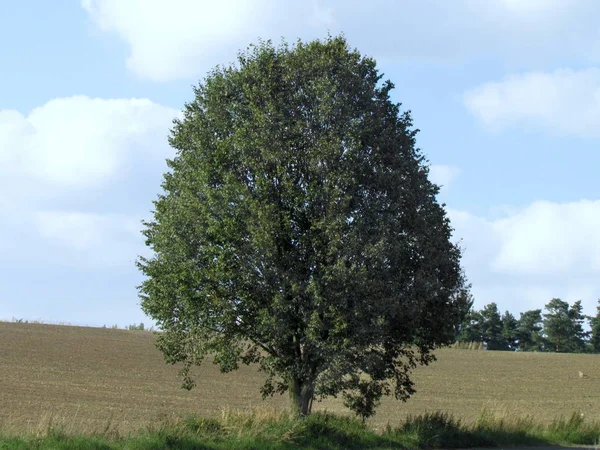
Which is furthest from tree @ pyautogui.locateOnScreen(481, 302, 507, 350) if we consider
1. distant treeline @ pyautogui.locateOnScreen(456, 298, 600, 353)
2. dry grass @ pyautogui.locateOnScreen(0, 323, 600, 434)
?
dry grass @ pyautogui.locateOnScreen(0, 323, 600, 434)

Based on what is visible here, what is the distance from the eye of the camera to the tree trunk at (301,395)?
74.5 ft

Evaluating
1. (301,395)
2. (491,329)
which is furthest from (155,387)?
(491,329)

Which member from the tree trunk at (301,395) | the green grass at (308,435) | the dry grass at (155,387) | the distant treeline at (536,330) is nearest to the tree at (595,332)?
the distant treeline at (536,330)

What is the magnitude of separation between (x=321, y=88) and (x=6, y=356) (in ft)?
121

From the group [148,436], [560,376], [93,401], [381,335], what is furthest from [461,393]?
[148,436]

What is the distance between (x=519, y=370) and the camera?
6681cm

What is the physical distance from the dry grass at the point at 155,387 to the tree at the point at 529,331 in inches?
1660

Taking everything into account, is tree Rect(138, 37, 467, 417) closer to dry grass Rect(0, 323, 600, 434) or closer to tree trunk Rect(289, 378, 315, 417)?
tree trunk Rect(289, 378, 315, 417)

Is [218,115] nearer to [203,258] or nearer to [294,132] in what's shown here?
[294,132]

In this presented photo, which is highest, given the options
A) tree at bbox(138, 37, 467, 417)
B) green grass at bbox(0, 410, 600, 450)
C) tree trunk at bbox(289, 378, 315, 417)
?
tree at bbox(138, 37, 467, 417)

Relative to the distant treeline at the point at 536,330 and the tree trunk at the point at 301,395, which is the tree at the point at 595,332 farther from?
the tree trunk at the point at 301,395

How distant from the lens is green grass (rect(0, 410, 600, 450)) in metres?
17.2

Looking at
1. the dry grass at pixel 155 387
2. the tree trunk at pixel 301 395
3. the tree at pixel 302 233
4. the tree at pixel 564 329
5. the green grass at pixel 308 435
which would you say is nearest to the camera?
the green grass at pixel 308 435

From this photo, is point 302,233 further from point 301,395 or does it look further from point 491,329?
point 491,329
